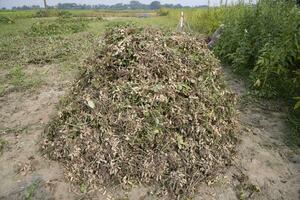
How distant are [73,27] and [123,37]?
8.04m

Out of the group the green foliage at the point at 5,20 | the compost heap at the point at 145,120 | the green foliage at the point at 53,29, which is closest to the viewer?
the compost heap at the point at 145,120

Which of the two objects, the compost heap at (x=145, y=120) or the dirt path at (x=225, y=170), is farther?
the compost heap at (x=145, y=120)

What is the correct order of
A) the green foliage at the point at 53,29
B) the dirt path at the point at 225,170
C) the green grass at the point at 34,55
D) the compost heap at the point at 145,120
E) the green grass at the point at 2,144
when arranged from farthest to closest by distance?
the green foliage at the point at 53,29, the green grass at the point at 34,55, the green grass at the point at 2,144, the compost heap at the point at 145,120, the dirt path at the point at 225,170

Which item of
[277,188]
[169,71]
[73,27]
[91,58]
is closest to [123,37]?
[91,58]

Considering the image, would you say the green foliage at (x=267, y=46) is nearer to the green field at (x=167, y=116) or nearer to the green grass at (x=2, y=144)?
the green field at (x=167, y=116)

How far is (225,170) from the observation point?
2.81 meters

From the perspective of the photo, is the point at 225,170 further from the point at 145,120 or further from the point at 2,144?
the point at 2,144

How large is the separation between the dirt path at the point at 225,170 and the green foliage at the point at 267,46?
1.15 ft

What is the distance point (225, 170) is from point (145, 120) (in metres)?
0.85

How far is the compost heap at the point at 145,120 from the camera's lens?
8.71 ft

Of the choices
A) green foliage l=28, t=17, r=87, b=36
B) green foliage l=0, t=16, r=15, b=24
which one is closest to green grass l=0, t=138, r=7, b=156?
green foliage l=28, t=17, r=87, b=36

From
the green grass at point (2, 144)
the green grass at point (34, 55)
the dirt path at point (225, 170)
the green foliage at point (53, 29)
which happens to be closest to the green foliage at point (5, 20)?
the green foliage at point (53, 29)

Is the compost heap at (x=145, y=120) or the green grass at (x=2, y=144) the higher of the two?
the compost heap at (x=145, y=120)

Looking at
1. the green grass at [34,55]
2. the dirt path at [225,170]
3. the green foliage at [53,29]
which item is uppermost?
the green foliage at [53,29]
